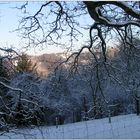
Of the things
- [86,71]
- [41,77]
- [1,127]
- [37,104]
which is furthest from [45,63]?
[1,127]

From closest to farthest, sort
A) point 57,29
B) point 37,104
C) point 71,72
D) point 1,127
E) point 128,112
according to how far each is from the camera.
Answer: point 1,127
point 37,104
point 57,29
point 71,72
point 128,112

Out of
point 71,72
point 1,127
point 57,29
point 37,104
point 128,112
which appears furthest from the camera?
point 128,112

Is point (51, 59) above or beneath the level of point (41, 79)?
above

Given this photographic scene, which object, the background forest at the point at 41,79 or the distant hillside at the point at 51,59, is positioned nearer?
the background forest at the point at 41,79

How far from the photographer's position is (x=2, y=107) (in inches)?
178

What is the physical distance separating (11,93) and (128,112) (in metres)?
15.4

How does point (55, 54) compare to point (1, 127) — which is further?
point (55, 54)

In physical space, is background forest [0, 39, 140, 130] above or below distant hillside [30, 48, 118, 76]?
below

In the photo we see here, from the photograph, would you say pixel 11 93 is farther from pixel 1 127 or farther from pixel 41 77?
pixel 41 77

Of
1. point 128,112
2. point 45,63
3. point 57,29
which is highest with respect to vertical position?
point 57,29

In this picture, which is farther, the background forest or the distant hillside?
the distant hillside

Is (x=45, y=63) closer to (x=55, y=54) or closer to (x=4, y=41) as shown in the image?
(x=55, y=54)

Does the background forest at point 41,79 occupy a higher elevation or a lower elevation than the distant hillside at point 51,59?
lower

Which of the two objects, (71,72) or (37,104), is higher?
(71,72)
